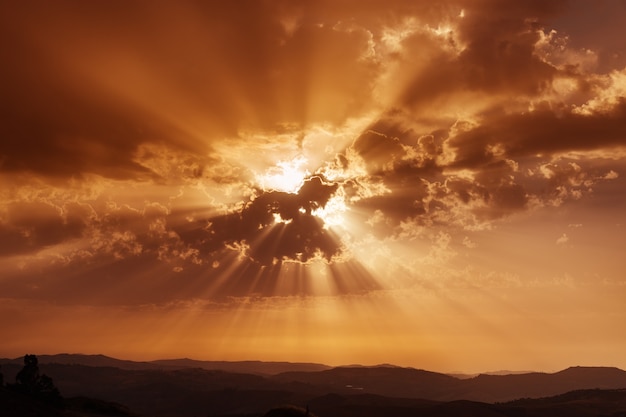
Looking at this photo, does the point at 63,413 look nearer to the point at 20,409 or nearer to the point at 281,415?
the point at 20,409

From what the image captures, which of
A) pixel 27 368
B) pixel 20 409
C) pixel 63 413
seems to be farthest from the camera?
pixel 27 368

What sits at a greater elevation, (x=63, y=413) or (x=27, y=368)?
(x=27, y=368)

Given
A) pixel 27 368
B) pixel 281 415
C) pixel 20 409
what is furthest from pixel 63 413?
pixel 281 415

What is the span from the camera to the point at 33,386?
118875mm

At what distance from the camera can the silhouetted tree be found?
11300 cm

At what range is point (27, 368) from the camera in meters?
121

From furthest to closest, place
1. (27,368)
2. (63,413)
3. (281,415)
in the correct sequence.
Result: (27,368) → (281,415) → (63,413)

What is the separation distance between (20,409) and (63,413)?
8.30 meters

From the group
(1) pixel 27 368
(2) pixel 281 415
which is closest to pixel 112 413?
(1) pixel 27 368

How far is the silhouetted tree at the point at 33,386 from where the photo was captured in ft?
371

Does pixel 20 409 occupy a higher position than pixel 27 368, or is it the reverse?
pixel 27 368

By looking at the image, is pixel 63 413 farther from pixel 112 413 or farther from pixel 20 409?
pixel 112 413

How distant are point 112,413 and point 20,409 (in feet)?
103

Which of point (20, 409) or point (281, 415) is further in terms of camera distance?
point (281, 415)
